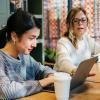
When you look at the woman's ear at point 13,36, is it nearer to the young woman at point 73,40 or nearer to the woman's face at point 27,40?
the woman's face at point 27,40

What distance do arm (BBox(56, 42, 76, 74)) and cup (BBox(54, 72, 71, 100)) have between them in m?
0.72

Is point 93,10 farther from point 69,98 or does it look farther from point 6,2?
point 69,98

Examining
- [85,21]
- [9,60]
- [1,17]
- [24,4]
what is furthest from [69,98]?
[24,4]

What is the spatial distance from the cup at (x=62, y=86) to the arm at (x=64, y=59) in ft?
2.38

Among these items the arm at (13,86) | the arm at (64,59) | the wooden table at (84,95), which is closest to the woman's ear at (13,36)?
the arm at (13,86)

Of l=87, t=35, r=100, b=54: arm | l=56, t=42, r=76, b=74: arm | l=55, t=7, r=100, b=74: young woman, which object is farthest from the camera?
l=87, t=35, r=100, b=54: arm

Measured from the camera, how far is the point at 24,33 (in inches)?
61.4

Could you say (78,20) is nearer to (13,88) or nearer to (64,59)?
(64,59)

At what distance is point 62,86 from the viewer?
4.18 feet

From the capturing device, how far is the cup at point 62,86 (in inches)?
50.0

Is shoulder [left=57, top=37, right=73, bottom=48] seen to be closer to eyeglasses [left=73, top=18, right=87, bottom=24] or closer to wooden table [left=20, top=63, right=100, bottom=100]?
eyeglasses [left=73, top=18, right=87, bottom=24]

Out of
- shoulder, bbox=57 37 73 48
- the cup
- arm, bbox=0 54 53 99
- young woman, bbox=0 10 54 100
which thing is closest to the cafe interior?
shoulder, bbox=57 37 73 48

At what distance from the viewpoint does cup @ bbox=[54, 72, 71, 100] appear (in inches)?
50.0

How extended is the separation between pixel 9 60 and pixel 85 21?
119 centimetres
